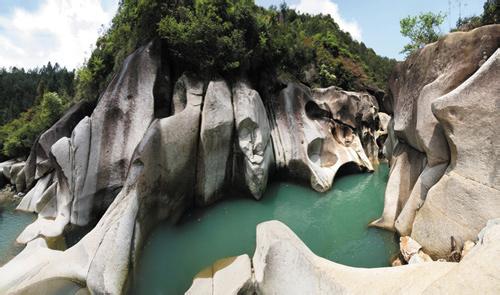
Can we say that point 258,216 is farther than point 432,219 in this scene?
Yes

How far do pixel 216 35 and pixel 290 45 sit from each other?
6999 millimetres

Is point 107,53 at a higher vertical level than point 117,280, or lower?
higher

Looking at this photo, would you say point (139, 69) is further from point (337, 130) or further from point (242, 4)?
point (337, 130)

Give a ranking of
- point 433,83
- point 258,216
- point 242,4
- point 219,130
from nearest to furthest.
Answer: point 433,83 < point 258,216 < point 219,130 < point 242,4

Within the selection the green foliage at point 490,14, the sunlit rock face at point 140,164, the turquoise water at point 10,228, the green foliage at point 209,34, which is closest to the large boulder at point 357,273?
the sunlit rock face at point 140,164

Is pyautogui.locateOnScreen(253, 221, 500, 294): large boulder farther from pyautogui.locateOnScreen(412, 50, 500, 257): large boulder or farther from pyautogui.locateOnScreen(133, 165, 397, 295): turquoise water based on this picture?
pyautogui.locateOnScreen(133, 165, 397, 295): turquoise water

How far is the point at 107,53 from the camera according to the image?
12805mm

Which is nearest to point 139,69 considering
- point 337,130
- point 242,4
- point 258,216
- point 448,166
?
point 242,4

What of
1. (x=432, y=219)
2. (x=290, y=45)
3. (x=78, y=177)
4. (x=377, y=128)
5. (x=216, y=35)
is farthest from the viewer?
(x=377, y=128)

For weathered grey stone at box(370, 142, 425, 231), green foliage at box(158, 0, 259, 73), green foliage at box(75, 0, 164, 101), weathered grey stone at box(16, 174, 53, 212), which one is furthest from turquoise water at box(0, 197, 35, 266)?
weathered grey stone at box(370, 142, 425, 231)

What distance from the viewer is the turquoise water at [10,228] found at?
9.34m

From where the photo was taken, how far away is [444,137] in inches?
271

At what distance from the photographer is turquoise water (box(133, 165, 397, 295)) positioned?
677 centimetres

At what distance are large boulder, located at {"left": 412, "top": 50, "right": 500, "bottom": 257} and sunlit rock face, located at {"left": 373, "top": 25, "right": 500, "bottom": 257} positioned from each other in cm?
2
